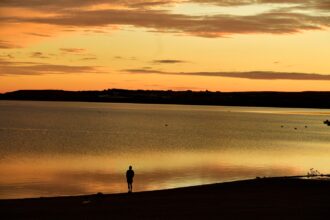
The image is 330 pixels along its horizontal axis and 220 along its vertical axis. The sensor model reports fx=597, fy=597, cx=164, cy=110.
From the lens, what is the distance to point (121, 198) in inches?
1049

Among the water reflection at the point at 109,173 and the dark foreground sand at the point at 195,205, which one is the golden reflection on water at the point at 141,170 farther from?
the dark foreground sand at the point at 195,205

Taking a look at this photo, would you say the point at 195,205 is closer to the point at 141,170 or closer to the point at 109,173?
the point at 109,173

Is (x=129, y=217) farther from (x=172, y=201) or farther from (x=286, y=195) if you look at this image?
(x=286, y=195)

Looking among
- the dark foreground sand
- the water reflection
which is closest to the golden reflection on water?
the water reflection

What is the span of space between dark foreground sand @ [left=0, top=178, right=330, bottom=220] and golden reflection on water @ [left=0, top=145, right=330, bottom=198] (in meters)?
7.38

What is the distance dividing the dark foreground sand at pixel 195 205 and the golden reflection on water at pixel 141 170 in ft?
24.2

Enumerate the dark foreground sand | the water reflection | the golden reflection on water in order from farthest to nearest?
the golden reflection on water, the water reflection, the dark foreground sand

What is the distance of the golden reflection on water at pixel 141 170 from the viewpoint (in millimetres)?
36344

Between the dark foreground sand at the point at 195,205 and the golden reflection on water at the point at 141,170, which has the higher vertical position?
the golden reflection on water at the point at 141,170

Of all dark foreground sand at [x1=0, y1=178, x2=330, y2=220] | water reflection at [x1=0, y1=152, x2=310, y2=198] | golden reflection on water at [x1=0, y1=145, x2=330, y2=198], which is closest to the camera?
dark foreground sand at [x1=0, y1=178, x2=330, y2=220]

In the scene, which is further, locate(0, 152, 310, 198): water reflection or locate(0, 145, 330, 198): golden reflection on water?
locate(0, 145, 330, 198): golden reflection on water

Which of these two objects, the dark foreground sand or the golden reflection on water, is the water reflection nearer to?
the golden reflection on water

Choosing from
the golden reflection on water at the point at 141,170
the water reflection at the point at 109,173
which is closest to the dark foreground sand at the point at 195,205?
the water reflection at the point at 109,173

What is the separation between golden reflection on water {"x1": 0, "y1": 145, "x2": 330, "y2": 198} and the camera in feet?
119
